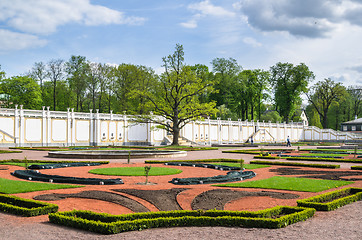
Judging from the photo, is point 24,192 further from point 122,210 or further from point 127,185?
point 122,210

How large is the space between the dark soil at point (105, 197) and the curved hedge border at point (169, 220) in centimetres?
136

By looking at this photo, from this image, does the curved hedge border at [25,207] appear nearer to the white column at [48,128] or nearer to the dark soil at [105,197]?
the dark soil at [105,197]

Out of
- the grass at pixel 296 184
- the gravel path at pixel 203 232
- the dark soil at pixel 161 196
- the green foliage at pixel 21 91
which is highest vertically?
the green foliage at pixel 21 91

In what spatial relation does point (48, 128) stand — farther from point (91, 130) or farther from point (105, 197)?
point (105, 197)

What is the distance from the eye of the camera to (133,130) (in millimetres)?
61969

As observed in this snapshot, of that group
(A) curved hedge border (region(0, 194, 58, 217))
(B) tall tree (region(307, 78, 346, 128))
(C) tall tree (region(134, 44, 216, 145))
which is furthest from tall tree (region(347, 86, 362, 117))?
(A) curved hedge border (region(0, 194, 58, 217))

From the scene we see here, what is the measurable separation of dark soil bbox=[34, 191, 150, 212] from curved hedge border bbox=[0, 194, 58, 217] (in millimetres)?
883

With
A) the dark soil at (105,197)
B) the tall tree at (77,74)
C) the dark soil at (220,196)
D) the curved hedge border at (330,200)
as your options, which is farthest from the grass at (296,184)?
the tall tree at (77,74)

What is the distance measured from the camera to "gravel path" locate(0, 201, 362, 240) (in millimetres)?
7336

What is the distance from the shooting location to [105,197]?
10.9 metres

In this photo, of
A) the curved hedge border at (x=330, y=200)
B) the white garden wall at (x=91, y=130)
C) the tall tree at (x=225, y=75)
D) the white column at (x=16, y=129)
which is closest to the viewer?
the curved hedge border at (x=330, y=200)

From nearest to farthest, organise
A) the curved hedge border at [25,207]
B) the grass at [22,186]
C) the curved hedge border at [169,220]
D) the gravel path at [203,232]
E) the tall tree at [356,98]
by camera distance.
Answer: the gravel path at [203,232], the curved hedge border at [169,220], the curved hedge border at [25,207], the grass at [22,186], the tall tree at [356,98]

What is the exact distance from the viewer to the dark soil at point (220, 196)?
401 inches

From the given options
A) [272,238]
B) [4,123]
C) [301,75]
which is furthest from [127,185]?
[301,75]
